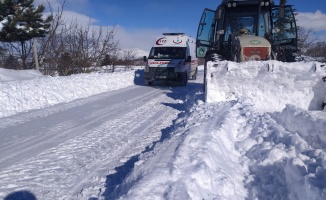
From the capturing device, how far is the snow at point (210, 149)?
2920 millimetres

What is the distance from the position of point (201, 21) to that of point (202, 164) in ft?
23.2

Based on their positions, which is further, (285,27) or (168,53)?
(168,53)

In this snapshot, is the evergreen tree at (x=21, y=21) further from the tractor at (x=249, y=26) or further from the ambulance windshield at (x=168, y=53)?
the tractor at (x=249, y=26)

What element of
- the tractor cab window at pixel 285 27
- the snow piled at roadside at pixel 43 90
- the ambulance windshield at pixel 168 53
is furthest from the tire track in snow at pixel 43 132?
the ambulance windshield at pixel 168 53

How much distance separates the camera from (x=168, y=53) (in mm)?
14422

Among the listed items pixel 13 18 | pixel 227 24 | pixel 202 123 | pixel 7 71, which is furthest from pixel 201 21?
pixel 13 18

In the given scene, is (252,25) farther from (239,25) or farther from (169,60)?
(169,60)

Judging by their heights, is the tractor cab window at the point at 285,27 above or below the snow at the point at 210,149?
above

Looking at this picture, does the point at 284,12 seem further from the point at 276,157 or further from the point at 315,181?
the point at 315,181

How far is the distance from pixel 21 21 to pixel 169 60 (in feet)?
35.6

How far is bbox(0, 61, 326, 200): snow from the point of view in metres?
2.92

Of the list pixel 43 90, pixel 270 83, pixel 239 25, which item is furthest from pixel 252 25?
pixel 43 90

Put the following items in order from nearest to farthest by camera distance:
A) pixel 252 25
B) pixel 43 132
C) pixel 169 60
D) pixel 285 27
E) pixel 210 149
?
pixel 210 149, pixel 43 132, pixel 285 27, pixel 252 25, pixel 169 60

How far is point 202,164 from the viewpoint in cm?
321
